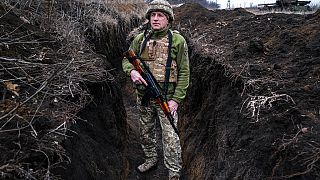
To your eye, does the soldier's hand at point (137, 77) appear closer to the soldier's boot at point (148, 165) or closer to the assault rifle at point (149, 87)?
the assault rifle at point (149, 87)

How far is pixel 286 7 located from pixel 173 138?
17.2 m

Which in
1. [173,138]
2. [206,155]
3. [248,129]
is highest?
[248,129]

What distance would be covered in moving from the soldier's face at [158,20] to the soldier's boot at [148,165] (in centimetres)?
204

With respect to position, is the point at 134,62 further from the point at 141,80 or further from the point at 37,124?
the point at 37,124

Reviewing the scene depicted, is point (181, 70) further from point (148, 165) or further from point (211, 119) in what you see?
point (148, 165)

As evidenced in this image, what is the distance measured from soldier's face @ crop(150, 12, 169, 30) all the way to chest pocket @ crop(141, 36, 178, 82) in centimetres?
18

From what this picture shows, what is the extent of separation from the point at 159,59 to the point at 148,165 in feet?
5.66

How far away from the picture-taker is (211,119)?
4.78 metres

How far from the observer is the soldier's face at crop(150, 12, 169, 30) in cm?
397

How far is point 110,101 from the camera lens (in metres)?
4.90

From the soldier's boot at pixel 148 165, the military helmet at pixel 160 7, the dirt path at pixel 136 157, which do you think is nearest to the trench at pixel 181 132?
the dirt path at pixel 136 157

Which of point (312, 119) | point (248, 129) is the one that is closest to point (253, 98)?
point (248, 129)

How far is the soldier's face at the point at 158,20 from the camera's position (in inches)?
156

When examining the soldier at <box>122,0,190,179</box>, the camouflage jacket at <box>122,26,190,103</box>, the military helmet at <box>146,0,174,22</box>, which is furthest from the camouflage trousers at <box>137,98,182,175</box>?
the military helmet at <box>146,0,174,22</box>
